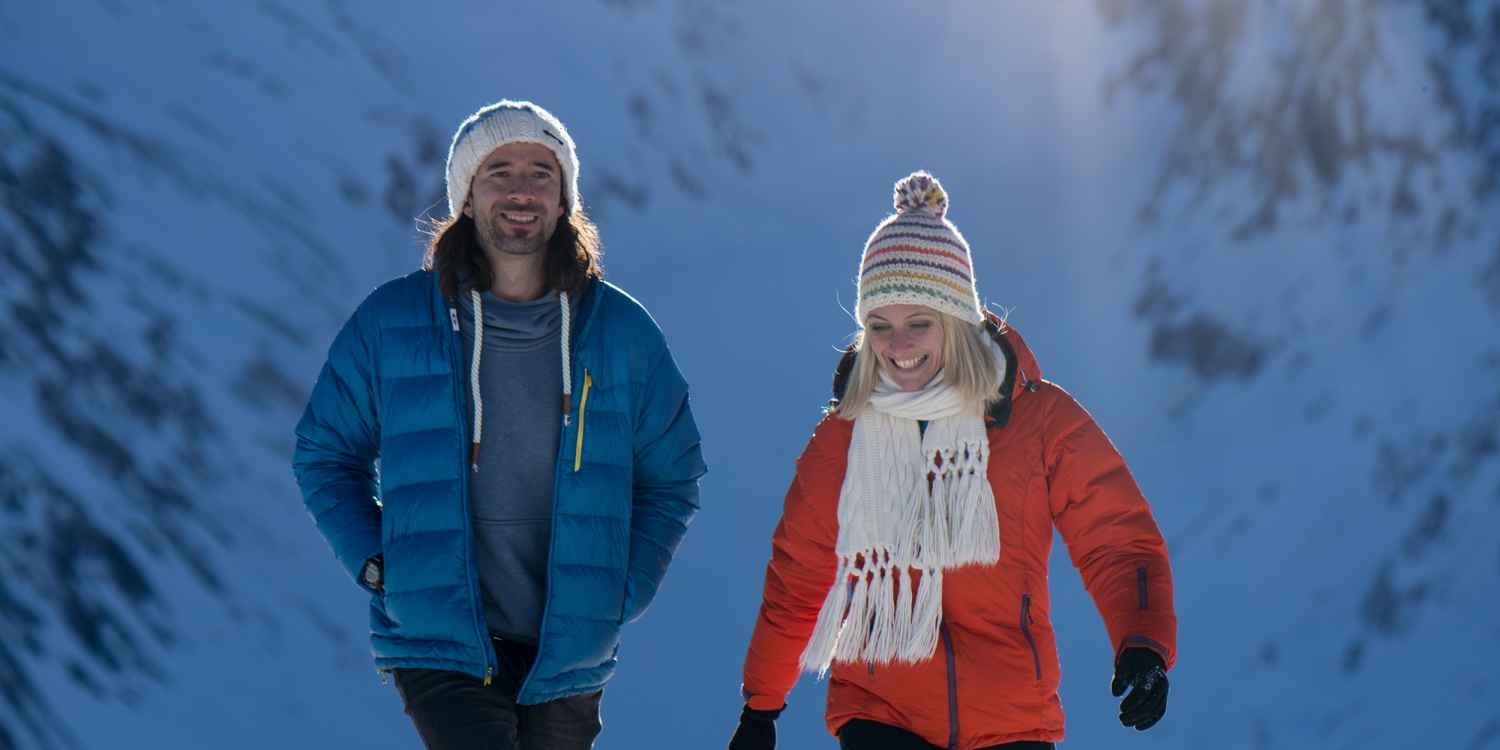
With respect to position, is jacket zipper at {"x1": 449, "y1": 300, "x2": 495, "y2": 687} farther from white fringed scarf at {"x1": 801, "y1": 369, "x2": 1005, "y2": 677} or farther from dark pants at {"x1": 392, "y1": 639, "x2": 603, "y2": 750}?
white fringed scarf at {"x1": 801, "y1": 369, "x2": 1005, "y2": 677}

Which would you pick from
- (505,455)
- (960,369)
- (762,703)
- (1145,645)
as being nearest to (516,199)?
(505,455)

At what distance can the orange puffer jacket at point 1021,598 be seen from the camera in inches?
109

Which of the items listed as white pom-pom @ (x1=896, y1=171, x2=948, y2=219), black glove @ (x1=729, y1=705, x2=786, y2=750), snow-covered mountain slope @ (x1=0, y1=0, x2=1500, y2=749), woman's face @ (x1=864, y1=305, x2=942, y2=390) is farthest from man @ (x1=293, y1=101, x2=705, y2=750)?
snow-covered mountain slope @ (x1=0, y1=0, x2=1500, y2=749)

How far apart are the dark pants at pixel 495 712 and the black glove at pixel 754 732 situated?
0.77 feet

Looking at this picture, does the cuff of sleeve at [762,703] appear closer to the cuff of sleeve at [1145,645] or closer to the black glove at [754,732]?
the black glove at [754,732]

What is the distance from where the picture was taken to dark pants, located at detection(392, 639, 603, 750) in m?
2.71

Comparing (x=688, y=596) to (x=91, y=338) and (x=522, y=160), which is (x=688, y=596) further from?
(x=522, y=160)

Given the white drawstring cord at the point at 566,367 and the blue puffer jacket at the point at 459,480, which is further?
the white drawstring cord at the point at 566,367

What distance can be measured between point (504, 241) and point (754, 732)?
89 centimetres

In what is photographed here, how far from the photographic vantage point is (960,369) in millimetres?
2967

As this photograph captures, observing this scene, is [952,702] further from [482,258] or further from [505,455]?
[482,258]

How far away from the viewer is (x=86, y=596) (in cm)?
576

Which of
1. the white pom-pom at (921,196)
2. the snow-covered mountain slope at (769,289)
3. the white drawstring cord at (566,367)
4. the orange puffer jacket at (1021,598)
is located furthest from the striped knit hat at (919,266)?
the snow-covered mountain slope at (769,289)

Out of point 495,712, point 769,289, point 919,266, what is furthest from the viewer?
point 769,289
